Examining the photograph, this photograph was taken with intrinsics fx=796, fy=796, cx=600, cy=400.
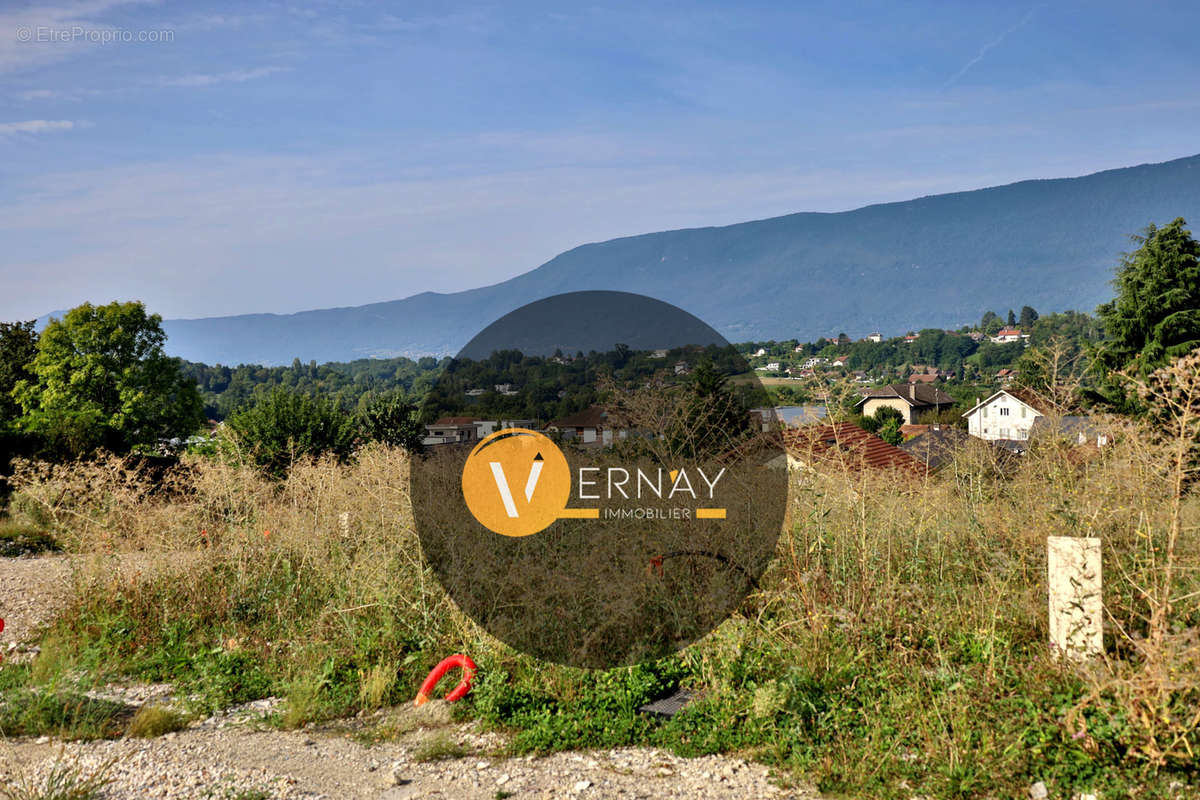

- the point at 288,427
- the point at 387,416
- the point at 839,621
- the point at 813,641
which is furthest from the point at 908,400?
the point at 813,641

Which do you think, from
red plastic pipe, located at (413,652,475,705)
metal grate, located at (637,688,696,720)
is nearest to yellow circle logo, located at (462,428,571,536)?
red plastic pipe, located at (413,652,475,705)

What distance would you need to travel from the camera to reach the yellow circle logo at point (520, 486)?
561 cm

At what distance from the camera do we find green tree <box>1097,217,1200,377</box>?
62.3 ft

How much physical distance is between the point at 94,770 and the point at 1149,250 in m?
23.1

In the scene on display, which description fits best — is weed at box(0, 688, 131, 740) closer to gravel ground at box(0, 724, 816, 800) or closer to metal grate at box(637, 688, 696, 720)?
gravel ground at box(0, 724, 816, 800)

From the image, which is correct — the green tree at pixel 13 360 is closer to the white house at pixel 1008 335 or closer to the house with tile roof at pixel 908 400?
the house with tile roof at pixel 908 400

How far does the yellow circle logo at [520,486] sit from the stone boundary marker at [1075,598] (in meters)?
3.01

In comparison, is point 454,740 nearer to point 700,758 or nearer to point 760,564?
point 700,758

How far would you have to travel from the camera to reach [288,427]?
16859 mm

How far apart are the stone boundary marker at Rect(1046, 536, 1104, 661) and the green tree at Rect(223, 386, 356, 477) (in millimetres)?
13767

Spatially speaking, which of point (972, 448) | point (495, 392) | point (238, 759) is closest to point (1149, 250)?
point (972, 448)
